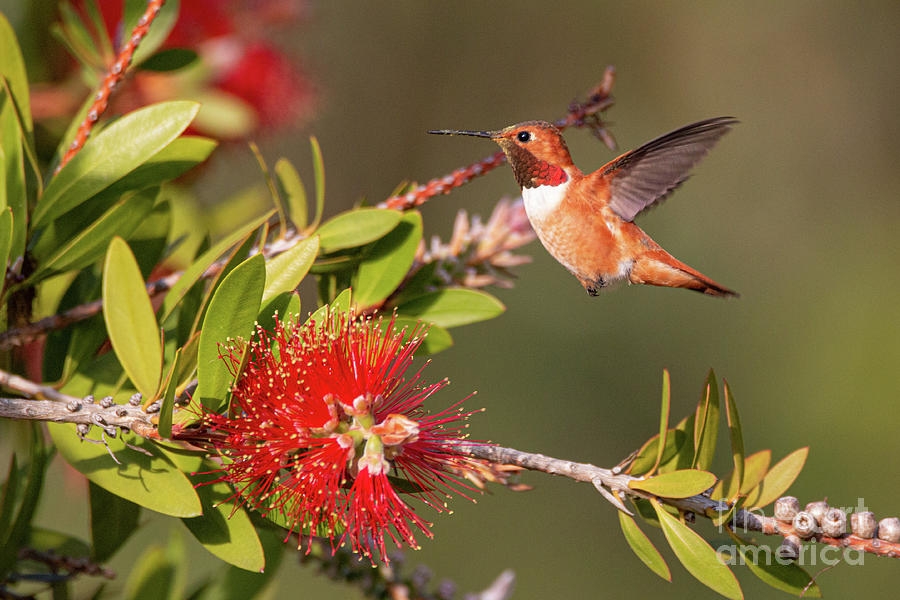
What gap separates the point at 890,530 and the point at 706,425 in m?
0.13

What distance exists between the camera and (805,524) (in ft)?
1.70

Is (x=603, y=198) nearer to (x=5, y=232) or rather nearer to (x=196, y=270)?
(x=196, y=270)

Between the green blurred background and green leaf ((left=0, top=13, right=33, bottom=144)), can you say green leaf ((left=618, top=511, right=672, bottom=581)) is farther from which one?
the green blurred background

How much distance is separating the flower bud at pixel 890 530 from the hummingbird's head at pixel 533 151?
45 cm

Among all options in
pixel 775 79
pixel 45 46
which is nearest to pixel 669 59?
pixel 775 79

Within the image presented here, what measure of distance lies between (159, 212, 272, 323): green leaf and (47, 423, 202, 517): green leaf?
0.38ft

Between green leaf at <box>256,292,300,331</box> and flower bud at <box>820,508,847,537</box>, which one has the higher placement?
green leaf at <box>256,292,300,331</box>

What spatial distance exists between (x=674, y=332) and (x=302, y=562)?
2.53m

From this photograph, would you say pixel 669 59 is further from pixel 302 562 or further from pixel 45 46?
pixel 302 562

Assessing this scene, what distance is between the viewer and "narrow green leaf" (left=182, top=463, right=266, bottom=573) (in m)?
0.56

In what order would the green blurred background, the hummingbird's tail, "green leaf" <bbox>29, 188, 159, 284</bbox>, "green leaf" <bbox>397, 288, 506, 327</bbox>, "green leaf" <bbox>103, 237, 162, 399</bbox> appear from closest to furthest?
"green leaf" <bbox>103, 237, 162, 399</bbox>
"green leaf" <bbox>29, 188, 159, 284</bbox>
"green leaf" <bbox>397, 288, 506, 327</bbox>
the hummingbird's tail
the green blurred background

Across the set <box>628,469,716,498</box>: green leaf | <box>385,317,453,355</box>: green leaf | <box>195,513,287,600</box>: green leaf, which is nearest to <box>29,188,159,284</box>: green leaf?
<box>385,317,453,355</box>: green leaf

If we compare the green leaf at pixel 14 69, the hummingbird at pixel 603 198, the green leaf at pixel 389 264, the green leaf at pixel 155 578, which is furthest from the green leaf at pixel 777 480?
the green leaf at pixel 14 69

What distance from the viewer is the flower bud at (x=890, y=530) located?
0.51 metres
